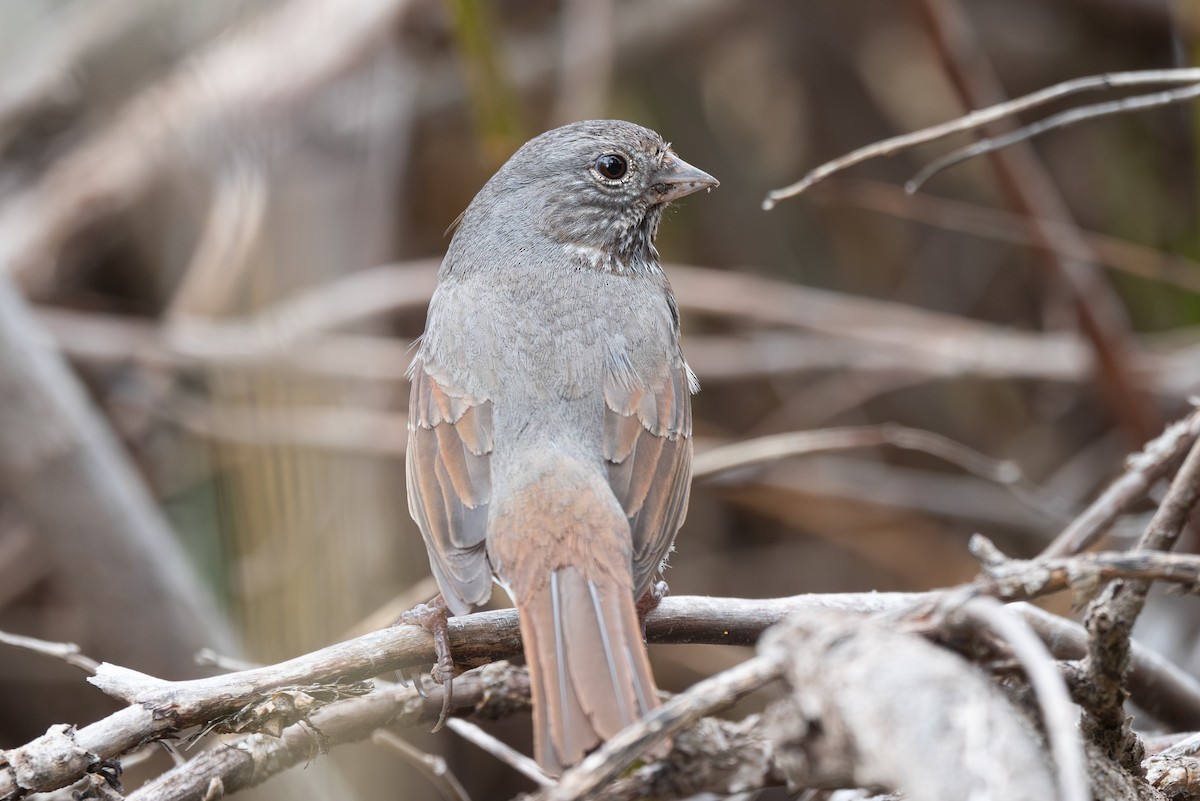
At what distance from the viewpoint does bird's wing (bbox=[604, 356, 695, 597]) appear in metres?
2.66

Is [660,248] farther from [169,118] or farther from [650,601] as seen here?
[650,601]

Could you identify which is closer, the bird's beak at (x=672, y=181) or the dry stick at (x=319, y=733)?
the dry stick at (x=319, y=733)

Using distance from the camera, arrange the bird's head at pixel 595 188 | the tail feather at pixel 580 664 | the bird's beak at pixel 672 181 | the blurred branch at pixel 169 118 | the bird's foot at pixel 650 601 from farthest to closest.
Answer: the blurred branch at pixel 169 118
the bird's beak at pixel 672 181
the bird's head at pixel 595 188
the bird's foot at pixel 650 601
the tail feather at pixel 580 664

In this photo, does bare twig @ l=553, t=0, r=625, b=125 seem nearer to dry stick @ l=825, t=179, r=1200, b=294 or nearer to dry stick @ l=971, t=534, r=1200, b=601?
dry stick @ l=825, t=179, r=1200, b=294

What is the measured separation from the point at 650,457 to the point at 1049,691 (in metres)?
1.57

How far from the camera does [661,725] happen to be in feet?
4.91

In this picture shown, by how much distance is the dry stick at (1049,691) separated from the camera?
126 cm

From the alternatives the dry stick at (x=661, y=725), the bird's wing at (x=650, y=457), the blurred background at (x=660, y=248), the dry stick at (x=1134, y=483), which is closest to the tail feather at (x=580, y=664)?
the bird's wing at (x=650, y=457)

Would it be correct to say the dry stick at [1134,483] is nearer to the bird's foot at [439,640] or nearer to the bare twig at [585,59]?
the bird's foot at [439,640]

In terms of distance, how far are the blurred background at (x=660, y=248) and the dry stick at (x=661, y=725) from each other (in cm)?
190

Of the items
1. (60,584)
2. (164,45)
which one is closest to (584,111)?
(164,45)

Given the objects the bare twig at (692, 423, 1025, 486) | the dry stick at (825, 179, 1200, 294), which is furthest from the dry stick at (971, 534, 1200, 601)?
the dry stick at (825, 179, 1200, 294)

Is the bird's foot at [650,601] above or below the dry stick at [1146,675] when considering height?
above

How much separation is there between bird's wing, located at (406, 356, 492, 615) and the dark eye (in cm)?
86
